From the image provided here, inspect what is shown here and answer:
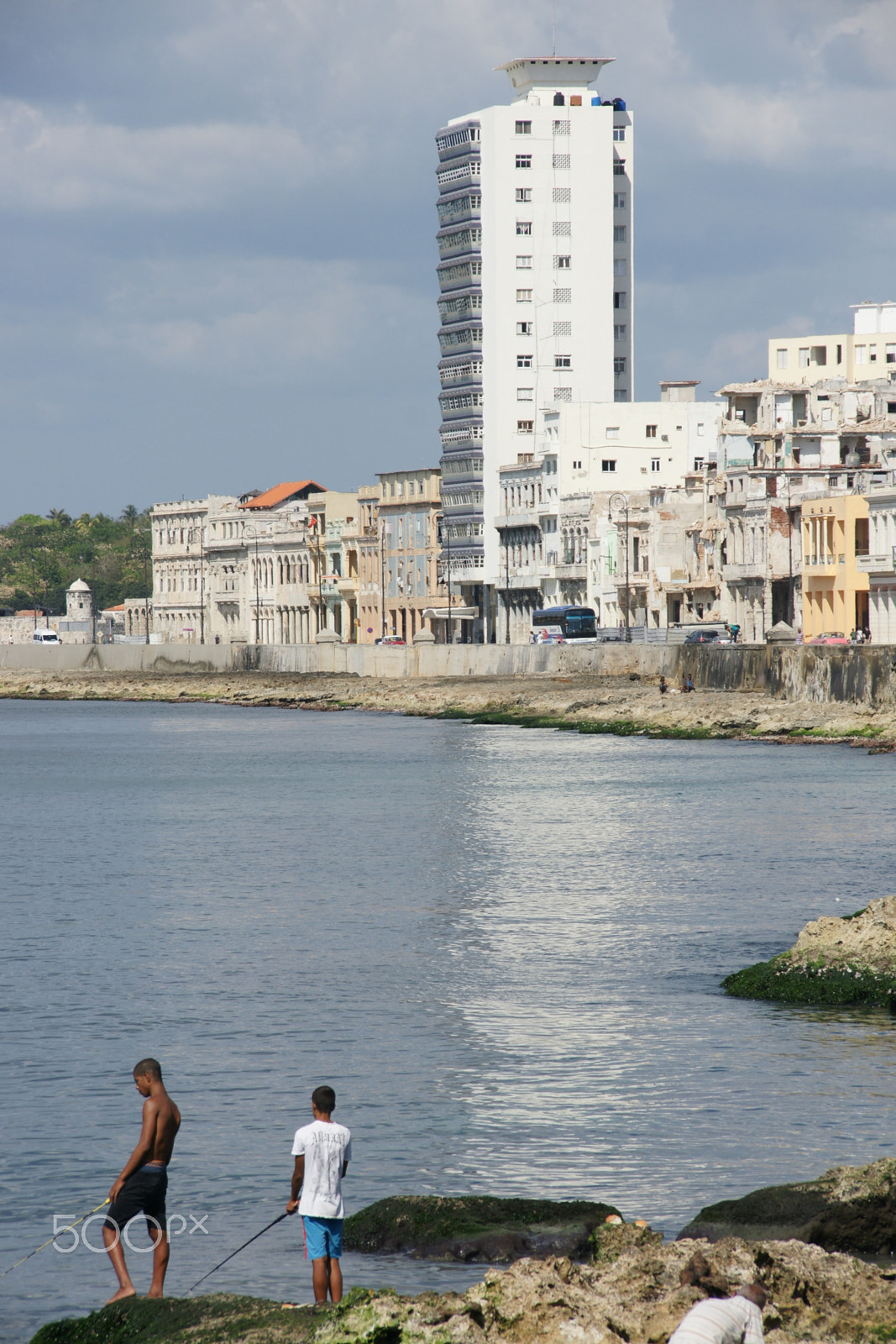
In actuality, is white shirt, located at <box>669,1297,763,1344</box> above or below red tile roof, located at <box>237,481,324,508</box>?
below

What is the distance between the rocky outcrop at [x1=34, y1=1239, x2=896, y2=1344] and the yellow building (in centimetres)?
7662

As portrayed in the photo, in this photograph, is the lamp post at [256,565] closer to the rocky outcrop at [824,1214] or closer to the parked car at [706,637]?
the parked car at [706,637]

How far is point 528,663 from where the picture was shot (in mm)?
98875

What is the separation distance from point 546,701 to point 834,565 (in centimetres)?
1581

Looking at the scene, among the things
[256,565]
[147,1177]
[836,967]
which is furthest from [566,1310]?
[256,565]

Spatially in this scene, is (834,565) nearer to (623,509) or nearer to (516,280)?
(623,509)

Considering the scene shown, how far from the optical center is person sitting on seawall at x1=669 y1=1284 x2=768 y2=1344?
28.7ft

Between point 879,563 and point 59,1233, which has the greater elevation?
point 879,563

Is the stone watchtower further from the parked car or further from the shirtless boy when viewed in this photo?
the shirtless boy

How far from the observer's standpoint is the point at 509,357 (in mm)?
131000

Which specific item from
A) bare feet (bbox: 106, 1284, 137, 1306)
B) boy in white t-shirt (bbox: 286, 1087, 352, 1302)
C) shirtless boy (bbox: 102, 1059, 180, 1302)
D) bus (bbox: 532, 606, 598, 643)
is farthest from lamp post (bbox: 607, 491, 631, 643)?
boy in white t-shirt (bbox: 286, 1087, 352, 1302)

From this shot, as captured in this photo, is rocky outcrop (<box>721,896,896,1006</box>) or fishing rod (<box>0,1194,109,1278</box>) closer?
fishing rod (<box>0,1194,109,1278</box>)

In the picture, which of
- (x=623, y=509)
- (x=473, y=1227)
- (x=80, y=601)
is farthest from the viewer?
(x=80, y=601)

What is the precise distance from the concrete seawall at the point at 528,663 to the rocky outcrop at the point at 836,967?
139ft
